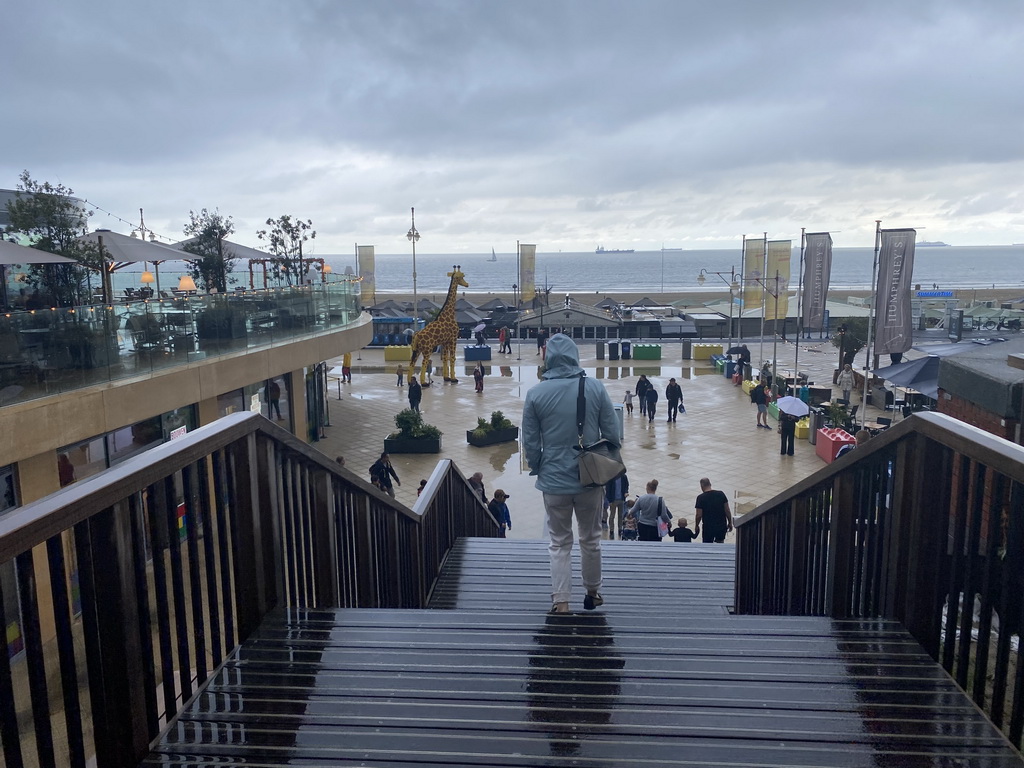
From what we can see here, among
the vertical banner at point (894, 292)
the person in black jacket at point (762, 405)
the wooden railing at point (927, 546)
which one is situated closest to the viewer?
the wooden railing at point (927, 546)

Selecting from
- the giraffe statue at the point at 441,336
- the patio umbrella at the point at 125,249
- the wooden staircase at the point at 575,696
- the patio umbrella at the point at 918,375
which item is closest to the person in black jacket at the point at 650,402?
the patio umbrella at the point at 918,375

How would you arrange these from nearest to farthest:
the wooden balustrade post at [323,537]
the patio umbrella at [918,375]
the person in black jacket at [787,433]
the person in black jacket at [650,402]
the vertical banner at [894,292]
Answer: the wooden balustrade post at [323,537], the patio umbrella at [918,375], the vertical banner at [894,292], the person in black jacket at [787,433], the person in black jacket at [650,402]

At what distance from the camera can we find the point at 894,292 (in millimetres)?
17984

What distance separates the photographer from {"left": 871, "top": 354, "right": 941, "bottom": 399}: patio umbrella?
15.1 meters

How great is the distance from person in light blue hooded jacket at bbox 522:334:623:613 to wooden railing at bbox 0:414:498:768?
100 cm

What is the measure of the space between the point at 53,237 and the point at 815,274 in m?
18.8

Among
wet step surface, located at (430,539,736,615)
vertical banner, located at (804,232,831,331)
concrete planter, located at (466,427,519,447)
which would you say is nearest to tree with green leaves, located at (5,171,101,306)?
concrete planter, located at (466,427,519,447)

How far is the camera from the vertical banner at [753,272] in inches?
1207

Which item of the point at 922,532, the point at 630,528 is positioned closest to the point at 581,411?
the point at 922,532

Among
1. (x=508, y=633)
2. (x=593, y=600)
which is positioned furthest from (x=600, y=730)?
(x=593, y=600)

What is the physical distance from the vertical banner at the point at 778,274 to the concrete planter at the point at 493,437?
11934mm

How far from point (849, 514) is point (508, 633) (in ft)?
5.52

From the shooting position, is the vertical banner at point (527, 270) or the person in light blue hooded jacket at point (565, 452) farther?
the vertical banner at point (527, 270)

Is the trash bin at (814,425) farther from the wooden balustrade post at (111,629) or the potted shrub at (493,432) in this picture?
the wooden balustrade post at (111,629)
